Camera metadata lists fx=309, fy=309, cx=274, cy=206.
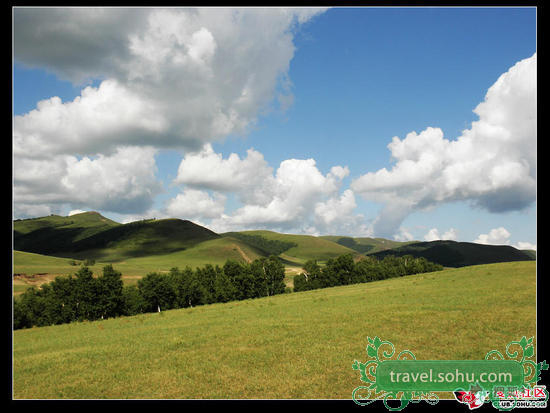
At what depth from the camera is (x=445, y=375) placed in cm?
1222

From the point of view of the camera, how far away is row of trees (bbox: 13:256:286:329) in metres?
59.4

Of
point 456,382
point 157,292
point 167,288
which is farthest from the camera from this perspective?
point 167,288

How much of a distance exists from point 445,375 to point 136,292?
76.8 meters

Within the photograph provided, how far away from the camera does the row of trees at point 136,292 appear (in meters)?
59.4

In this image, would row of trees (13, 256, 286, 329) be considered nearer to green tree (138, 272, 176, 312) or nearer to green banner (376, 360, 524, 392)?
green tree (138, 272, 176, 312)

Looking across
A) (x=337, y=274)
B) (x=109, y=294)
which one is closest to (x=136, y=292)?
(x=109, y=294)

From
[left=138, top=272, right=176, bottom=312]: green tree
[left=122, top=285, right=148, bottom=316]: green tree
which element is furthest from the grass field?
[left=138, top=272, right=176, bottom=312]: green tree

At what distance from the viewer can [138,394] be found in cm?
1288

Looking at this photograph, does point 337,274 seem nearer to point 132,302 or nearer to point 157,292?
point 157,292

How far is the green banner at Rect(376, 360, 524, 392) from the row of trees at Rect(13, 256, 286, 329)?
203 feet

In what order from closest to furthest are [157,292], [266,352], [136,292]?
[266,352] → [136,292] → [157,292]

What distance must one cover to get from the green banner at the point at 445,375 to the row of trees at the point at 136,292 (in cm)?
6177
